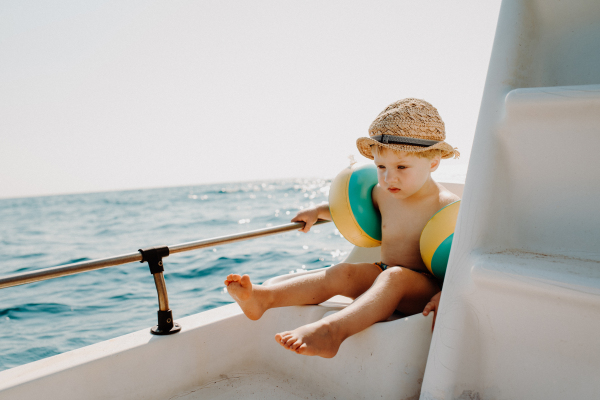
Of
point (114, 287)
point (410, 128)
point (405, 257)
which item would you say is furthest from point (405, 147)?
point (114, 287)

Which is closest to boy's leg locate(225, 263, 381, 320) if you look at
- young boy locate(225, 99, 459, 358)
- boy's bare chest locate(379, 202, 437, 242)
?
young boy locate(225, 99, 459, 358)

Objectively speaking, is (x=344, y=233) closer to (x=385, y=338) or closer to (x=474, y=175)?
(x=385, y=338)

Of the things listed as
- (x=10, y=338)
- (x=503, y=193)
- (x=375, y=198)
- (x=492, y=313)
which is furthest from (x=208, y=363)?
(x=10, y=338)

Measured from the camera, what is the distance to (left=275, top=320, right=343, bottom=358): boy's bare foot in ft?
3.73

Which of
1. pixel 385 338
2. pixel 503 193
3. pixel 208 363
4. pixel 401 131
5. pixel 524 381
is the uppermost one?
pixel 401 131

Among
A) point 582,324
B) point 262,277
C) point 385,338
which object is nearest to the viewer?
point 582,324

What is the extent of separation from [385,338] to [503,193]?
0.57 metres

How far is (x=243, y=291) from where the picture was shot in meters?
1.34

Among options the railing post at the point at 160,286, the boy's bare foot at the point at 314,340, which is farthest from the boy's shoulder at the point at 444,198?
the railing post at the point at 160,286

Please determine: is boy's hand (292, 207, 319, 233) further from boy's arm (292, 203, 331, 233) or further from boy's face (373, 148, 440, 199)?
boy's face (373, 148, 440, 199)

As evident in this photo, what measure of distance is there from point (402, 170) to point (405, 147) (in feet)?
0.34

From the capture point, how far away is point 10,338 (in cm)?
412

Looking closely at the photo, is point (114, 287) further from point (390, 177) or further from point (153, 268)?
point (390, 177)

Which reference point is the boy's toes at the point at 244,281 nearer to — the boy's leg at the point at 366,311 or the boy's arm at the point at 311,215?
the boy's leg at the point at 366,311
